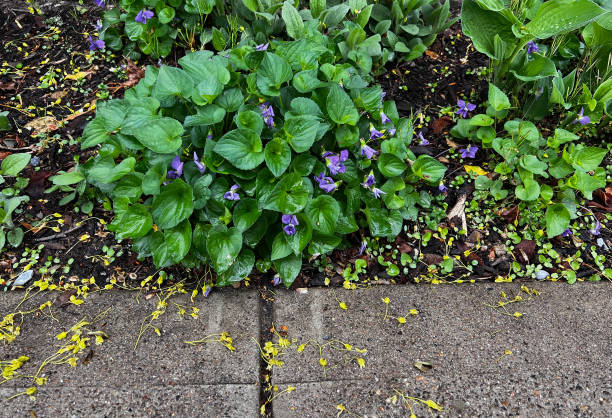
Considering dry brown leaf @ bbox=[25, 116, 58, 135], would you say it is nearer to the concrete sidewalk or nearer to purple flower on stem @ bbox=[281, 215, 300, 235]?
the concrete sidewalk

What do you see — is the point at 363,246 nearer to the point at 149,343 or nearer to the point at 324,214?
the point at 324,214

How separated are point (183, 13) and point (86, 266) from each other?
1.69 meters

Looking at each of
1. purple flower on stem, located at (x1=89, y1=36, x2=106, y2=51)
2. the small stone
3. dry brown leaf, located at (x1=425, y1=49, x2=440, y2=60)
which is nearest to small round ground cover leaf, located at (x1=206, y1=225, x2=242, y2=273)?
the small stone

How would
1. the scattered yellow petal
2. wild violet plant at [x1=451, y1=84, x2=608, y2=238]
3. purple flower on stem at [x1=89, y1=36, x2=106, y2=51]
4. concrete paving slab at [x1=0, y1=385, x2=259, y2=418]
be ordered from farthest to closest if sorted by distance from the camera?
purple flower on stem at [x1=89, y1=36, x2=106, y2=51]
the scattered yellow petal
wild violet plant at [x1=451, y1=84, x2=608, y2=238]
concrete paving slab at [x1=0, y1=385, x2=259, y2=418]

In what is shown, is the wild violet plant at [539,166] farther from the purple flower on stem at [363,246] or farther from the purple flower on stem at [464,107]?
the purple flower on stem at [363,246]

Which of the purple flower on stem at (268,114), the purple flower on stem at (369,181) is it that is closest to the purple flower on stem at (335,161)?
the purple flower on stem at (369,181)

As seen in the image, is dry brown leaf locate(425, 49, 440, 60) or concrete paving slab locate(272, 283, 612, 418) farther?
dry brown leaf locate(425, 49, 440, 60)

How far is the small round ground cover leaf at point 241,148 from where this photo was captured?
1.88 metres

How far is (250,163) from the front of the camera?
1.91 meters

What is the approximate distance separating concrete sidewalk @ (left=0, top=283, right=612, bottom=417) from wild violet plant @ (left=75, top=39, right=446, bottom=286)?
0.26m

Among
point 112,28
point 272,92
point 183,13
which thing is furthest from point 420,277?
point 112,28

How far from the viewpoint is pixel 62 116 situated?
272 cm

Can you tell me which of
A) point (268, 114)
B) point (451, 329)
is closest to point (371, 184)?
point (268, 114)

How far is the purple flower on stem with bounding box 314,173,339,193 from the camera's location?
1.95 metres
